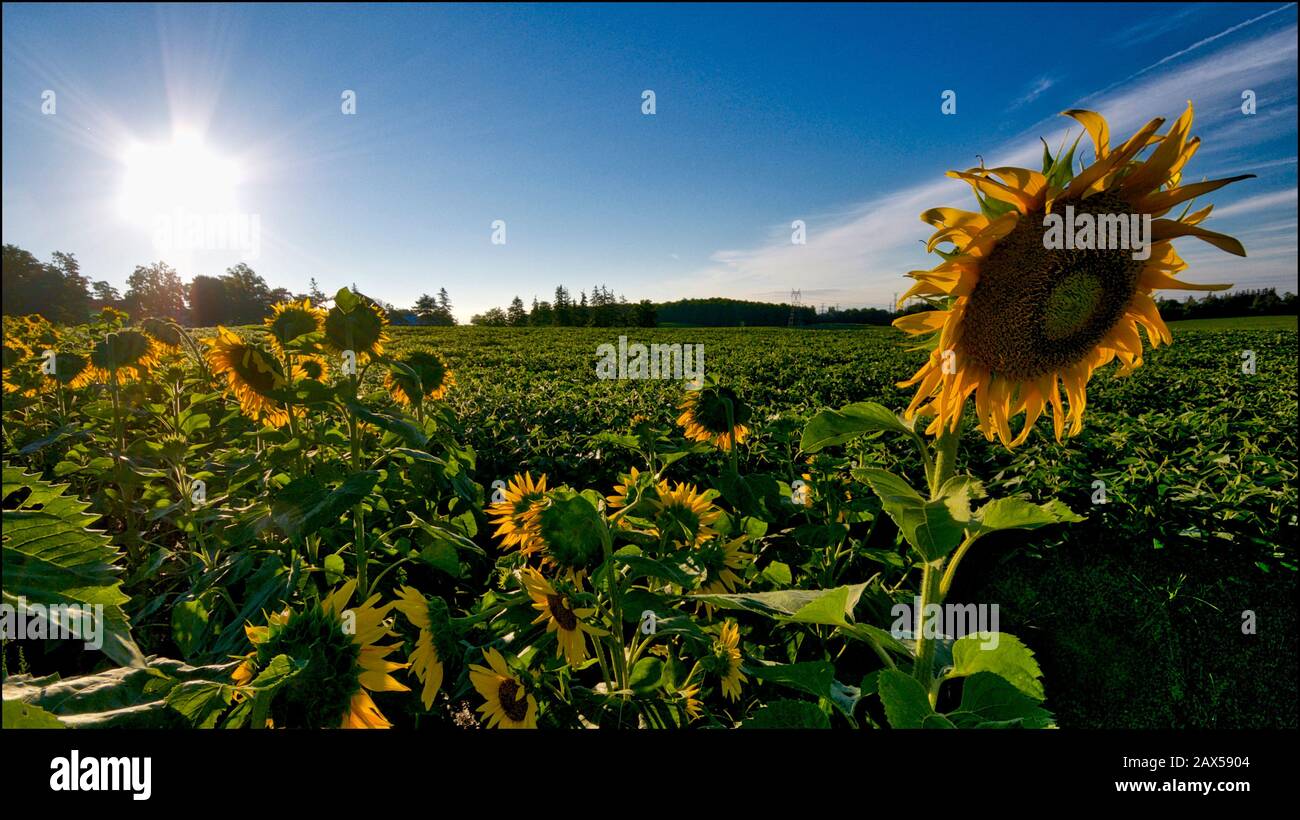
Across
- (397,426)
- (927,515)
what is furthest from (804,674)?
(397,426)

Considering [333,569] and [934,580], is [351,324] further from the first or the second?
[934,580]

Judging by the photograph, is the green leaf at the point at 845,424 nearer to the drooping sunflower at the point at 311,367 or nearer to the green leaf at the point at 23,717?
the green leaf at the point at 23,717

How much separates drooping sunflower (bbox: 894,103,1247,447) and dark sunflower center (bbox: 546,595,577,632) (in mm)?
1046

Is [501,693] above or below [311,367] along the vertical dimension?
below

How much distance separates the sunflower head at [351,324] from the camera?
181 cm

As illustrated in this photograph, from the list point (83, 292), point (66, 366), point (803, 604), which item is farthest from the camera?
point (83, 292)

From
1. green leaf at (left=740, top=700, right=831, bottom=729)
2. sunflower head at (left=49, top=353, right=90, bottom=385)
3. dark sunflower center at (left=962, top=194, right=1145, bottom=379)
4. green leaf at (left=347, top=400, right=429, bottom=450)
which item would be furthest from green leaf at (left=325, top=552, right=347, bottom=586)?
sunflower head at (left=49, top=353, right=90, bottom=385)

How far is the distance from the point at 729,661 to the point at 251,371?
86.0 inches

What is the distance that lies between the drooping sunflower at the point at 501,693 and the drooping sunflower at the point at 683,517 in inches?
23.8

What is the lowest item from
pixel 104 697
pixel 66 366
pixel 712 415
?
pixel 104 697

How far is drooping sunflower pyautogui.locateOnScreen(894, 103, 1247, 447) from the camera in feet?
3.98

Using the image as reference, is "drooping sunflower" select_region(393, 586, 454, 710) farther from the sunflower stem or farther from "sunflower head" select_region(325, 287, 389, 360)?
the sunflower stem

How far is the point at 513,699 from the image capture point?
1.49m
